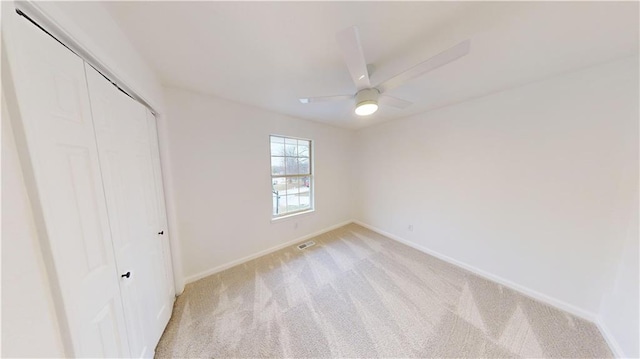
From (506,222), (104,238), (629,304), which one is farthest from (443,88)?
(104,238)

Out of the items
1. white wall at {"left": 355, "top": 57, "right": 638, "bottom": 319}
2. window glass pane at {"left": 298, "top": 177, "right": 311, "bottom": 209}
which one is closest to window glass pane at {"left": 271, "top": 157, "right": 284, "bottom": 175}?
window glass pane at {"left": 298, "top": 177, "right": 311, "bottom": 209}

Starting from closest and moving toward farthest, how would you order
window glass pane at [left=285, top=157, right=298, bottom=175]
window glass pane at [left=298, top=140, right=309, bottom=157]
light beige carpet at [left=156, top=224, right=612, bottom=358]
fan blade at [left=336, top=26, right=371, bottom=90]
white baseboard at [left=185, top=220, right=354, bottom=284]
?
fan blade at [left=336, top=26, right=371, bottom=90] < light beige carpet at [left=156, top=224, right=612, bottom=358] < white baseboard at [left=185, top=220, right=354, bottom=284] < window glass pane at [left=285, top=157, right=298, bottom=175] < window glass pane at [left=298, top=140, right=309, bottom=157]

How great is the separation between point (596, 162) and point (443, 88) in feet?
4.52

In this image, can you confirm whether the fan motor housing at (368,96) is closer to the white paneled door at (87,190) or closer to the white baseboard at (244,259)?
the white paneled door at (87,190)

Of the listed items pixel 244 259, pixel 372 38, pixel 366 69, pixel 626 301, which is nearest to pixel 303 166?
pixel 244 259

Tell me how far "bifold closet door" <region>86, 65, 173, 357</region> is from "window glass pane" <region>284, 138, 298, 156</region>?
1699 millimetres

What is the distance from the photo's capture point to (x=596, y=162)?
4.90ft

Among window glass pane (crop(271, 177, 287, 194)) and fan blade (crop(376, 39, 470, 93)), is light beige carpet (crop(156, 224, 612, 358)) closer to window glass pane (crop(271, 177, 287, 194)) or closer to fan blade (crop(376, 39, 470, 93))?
window glass pane (crop(271, 177, 287, 194))

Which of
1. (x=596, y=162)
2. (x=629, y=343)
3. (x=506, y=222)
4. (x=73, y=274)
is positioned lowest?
(x=629, y=343)

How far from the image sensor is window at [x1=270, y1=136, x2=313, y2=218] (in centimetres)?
283

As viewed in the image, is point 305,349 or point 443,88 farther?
point 443,88

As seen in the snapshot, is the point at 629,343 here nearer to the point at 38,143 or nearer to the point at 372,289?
the point at 372,289

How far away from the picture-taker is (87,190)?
82cm

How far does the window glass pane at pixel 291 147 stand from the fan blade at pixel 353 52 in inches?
69.6
